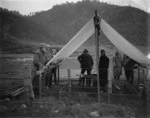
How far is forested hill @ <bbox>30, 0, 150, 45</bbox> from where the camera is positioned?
37.7 meters

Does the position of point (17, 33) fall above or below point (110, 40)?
above

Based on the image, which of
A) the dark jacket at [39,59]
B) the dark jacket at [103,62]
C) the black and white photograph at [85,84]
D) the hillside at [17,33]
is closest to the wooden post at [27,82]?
the black and white photograph at [85,84]

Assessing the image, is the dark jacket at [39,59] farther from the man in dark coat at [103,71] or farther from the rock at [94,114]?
the rock at [94,114]

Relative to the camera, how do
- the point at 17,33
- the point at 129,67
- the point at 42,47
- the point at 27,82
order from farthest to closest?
the point at 17,33
the point at 129,67
the point at 42,47
the point at 27,82

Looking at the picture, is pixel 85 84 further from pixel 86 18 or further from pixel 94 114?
pixel 86 18

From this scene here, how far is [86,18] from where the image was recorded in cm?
4322

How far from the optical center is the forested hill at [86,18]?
1484 inches

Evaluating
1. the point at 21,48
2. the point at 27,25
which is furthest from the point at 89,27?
the point at 27,25

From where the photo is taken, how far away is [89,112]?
5430mm

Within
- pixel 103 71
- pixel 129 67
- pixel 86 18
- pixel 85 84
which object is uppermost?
pixel 86 18

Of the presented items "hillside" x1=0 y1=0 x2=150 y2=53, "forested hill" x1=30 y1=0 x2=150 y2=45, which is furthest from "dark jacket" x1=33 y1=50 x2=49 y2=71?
"forested hill" x1=30 y1=0 x2=150 y2=45

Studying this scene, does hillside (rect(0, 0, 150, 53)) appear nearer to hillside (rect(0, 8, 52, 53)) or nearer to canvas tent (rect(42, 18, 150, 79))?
hillside (rect(0, 8, 52, 53))

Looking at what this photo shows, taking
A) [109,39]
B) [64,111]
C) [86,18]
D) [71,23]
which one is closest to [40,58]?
[109,39]

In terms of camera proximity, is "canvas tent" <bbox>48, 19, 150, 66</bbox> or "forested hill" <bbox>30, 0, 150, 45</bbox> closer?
"canvas tent" <bbox>48, 19, 150, 66</bbox>
